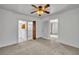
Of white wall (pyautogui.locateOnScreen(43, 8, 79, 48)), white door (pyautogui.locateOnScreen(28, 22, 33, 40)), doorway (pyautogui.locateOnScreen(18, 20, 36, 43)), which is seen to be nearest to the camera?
white wall (pyautogui.locateOnScreen(43, 8, 79, 48))

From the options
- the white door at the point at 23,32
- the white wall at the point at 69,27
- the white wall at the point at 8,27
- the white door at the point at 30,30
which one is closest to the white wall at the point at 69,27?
the white wall at the point at 69,27

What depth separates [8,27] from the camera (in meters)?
5.15

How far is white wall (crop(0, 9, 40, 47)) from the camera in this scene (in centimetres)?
473

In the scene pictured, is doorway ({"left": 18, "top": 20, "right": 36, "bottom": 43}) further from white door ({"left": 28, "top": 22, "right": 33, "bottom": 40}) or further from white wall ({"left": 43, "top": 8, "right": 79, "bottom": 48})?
white wall ({"left": 43, "top": 8, "right": 79, "bottom": 48})

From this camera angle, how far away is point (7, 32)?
5.10m

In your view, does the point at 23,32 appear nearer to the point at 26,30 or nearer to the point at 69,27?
the point at 26,30

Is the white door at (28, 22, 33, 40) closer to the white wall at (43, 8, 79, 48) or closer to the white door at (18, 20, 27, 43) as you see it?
the white door at (18, 20, 27, 43)

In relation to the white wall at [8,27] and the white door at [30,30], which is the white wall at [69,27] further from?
the white wall at [8,27]

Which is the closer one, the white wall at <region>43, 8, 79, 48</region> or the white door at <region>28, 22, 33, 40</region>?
the white wall at <region>43, 8, 79, 48</region>

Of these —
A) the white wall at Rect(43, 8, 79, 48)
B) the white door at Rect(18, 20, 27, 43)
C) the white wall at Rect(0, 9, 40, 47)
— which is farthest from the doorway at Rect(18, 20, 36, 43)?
the white wall at Rect(43, 8, 79, 48)

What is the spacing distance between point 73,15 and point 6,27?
398 cm

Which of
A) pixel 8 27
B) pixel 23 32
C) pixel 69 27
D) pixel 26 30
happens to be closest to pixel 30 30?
pixel 26 30

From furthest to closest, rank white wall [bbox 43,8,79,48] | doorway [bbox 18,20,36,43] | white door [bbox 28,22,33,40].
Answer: white door [bbox 28,22,33,40]
doorway [bbox 18,20,36,43]
white wall [bbox 43,8,79,48]
